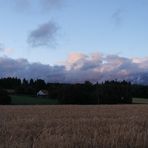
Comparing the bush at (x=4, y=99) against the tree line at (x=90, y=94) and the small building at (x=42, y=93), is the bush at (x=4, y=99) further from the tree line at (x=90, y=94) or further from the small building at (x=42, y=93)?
the small building at (x=42, y=93)

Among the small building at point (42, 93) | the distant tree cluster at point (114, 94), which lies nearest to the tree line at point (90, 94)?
the distant tree cluster at point (114, 94)

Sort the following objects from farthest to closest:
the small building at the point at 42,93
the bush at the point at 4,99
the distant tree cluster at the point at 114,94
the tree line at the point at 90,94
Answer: the small building at the point at 42,93, the distant tree cluster at the point at 114,94, the tree line at the point at 90,94, the bush at the point at 4,99

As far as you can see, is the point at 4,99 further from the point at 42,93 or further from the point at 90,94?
the point at 42,93

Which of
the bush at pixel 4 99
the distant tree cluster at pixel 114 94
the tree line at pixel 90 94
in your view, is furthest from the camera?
the distant tree cluster at pixel 114 94

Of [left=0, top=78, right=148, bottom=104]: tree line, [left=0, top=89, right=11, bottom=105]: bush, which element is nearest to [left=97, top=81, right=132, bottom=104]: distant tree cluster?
[left=0, top=78, right=148, bottom=104]: tree line

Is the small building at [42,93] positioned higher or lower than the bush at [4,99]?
higher

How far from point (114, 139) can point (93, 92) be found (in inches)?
3335

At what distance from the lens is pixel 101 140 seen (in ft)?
37.2

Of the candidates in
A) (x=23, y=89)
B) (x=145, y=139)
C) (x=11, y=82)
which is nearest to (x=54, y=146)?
(x=145, y=139)

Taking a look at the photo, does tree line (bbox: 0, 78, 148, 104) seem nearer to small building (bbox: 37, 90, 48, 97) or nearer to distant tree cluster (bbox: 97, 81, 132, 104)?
distant tree cluster (bbox: 97, 81, 132, 104)

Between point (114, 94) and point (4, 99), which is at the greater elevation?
point (114, 94)

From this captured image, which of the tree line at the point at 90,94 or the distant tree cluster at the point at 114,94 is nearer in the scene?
the tree line at the point at 90,94

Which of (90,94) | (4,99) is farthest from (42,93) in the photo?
(4,99)

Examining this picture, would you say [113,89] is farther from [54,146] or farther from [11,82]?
[54,146]
